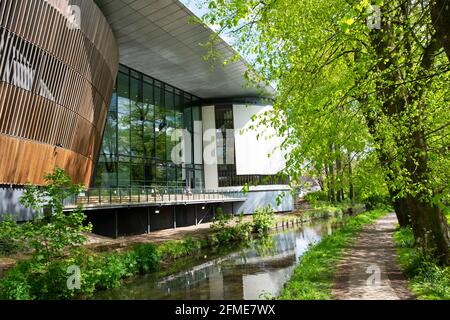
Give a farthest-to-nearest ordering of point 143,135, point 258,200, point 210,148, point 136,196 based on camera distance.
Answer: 1. point 210,148
2. point 258,200
3. point 143,135
4. point 136,196

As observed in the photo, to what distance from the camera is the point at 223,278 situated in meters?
14.1

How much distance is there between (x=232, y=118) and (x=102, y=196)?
79.5 ft

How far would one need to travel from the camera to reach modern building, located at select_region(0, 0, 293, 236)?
576 inches

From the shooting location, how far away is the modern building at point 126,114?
48.0 ft

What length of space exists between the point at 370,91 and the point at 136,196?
17.0 metres

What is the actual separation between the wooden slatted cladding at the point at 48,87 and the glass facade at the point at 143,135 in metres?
7.37

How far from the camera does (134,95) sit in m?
32.0

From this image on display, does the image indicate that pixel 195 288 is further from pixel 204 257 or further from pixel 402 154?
pixel 402 154

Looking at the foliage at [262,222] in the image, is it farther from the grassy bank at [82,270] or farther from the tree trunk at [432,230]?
the tree trunk at [432,230]

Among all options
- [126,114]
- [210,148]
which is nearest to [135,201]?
[126,114]

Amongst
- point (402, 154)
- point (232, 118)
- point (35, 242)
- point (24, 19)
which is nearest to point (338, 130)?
point (402, 154)
